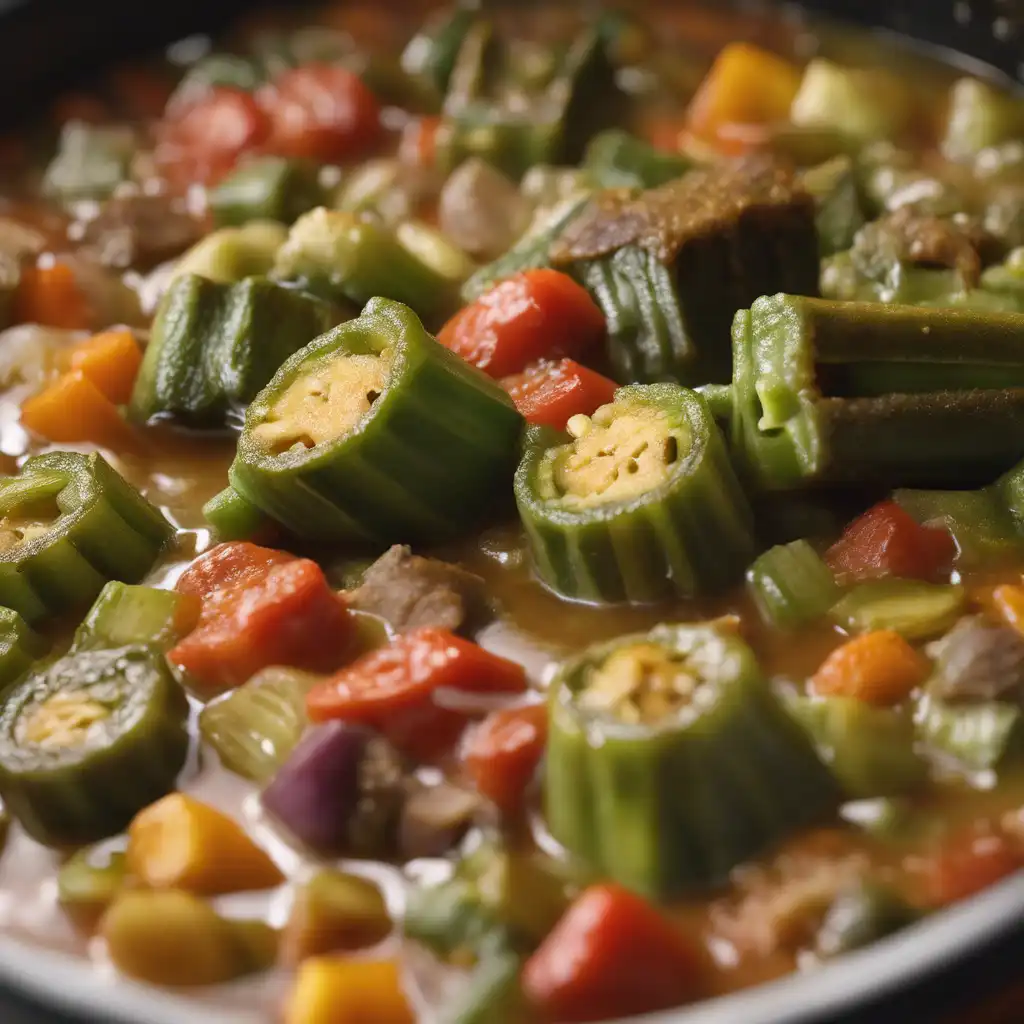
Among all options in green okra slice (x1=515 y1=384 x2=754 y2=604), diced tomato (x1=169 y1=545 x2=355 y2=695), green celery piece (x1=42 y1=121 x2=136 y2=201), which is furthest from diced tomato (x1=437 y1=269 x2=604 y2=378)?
green celery piece (x1=42 y1=121 x2=136 y2=201)

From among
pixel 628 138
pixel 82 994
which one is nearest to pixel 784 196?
pixel 628 138

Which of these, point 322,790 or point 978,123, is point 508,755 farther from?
point 978,123

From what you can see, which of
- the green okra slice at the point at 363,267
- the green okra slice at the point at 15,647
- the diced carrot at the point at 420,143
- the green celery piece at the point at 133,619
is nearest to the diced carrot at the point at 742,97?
the diced carrot at the point at 420,143

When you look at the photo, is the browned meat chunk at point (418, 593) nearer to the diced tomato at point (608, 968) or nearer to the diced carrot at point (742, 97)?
the diced tomato at point (608, 968)

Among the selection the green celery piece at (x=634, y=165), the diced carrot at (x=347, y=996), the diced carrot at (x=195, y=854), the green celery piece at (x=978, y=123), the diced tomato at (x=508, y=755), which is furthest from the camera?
the green celery piece at (x=978, y=123)

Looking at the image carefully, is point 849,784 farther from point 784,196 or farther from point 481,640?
point 784,196
